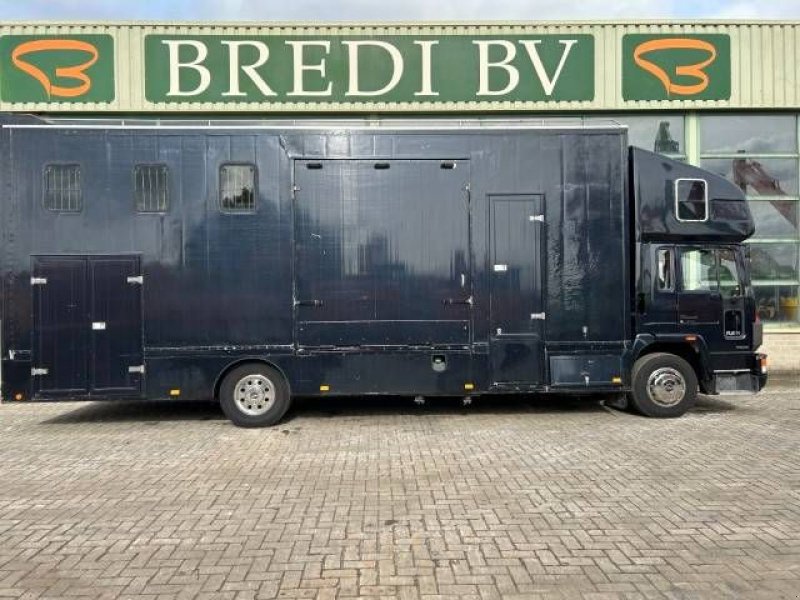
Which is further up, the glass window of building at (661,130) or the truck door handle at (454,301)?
the glass window of building at (661,130)

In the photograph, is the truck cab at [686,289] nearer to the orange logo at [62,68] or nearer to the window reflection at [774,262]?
the window reflection at [774,262]

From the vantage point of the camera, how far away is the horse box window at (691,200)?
8789 mm

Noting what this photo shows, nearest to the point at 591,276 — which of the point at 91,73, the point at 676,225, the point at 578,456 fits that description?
the point at 676,225

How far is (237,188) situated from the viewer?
8352 mm

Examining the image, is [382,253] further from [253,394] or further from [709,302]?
[709,302]

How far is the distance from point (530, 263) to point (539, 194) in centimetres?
90

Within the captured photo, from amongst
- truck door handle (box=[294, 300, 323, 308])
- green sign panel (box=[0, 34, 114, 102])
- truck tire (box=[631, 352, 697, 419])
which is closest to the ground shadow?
truck tire (box=[631, 352, 697, 419])

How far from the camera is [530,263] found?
8539 millimetres

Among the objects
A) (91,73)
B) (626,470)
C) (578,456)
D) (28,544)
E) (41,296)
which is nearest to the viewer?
(28,544)

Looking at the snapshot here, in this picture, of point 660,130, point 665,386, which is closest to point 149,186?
point 665,386

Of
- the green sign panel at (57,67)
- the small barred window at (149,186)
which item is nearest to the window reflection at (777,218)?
the small barred window at (149,186)

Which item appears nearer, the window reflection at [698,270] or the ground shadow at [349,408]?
the window reflection at [698,270]

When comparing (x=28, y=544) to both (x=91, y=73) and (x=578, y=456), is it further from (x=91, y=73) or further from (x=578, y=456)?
(x=91, y=73)

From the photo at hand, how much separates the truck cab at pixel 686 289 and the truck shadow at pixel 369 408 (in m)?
0.79
